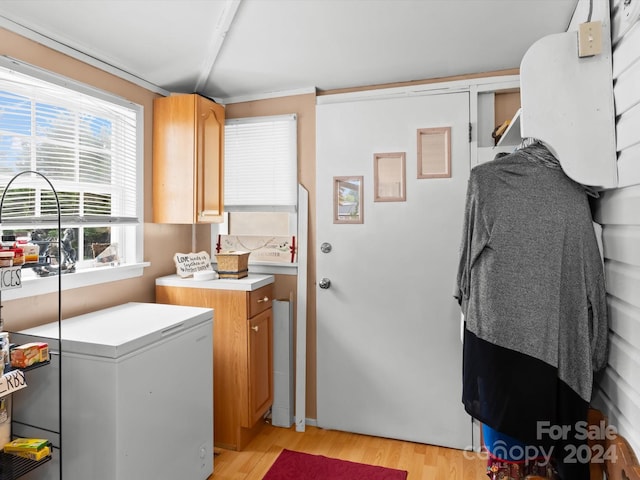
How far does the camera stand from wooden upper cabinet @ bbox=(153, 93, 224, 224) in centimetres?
247

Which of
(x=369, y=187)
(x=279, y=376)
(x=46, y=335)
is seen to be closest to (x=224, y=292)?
(x=279, y=376)

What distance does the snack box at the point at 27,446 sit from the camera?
4.88 feet

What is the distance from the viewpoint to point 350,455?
2352mm

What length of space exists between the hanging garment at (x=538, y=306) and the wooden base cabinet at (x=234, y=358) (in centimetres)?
134

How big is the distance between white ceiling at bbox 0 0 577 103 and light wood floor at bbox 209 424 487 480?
7.32 ft

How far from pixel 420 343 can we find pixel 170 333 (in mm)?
1441

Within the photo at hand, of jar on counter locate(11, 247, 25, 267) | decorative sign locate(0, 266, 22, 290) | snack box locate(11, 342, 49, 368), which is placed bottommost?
snack box locate(11, 342, 49, 368)

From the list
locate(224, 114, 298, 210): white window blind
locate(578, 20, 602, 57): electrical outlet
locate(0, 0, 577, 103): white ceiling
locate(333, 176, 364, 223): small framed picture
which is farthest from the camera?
locate(224, 114, 298, 210): white window blind

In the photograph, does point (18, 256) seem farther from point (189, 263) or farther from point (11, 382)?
point (189, 263)

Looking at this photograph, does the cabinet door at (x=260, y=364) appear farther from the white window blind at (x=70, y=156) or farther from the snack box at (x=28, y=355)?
the snack box at (x=28, y=355)

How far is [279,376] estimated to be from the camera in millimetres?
2705

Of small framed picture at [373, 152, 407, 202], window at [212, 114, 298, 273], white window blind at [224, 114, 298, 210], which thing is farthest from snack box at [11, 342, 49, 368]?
Answer: small framed picture at [373, 152, 407, 202]

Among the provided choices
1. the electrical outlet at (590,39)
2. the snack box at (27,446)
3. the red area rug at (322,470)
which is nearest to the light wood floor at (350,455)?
the red area rug at (322,470)

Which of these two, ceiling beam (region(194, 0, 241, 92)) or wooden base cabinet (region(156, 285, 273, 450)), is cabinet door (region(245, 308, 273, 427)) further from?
ceiling beam (region(194, 0, 241, 92))
